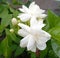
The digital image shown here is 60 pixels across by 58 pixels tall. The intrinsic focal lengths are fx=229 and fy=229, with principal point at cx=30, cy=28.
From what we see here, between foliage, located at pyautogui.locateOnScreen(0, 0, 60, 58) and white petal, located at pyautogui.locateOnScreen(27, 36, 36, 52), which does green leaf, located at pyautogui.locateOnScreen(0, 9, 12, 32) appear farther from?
white petal, located at pyautogui.locateOnScreen(27, 36, 36, 52)

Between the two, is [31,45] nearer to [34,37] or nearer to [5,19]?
[34,37]

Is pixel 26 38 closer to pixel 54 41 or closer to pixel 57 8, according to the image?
pixel 54 41

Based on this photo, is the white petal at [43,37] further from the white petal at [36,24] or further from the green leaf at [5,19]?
the green leaf at [5,19]

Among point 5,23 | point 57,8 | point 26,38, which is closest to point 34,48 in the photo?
point 26,38

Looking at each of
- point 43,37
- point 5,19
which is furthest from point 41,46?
point 5,19

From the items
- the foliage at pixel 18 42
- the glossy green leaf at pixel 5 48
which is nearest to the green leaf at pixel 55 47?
the foliage at pixel 18 42

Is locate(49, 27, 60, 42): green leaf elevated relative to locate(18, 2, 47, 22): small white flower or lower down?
lower down

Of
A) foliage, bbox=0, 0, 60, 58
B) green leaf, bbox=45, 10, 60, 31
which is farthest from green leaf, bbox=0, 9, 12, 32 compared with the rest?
green leaf, bbox=45, 10, 60, 31

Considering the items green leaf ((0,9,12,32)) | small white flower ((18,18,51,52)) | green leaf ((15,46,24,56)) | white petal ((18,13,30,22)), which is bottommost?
green leaf ((15,46,24,56))
